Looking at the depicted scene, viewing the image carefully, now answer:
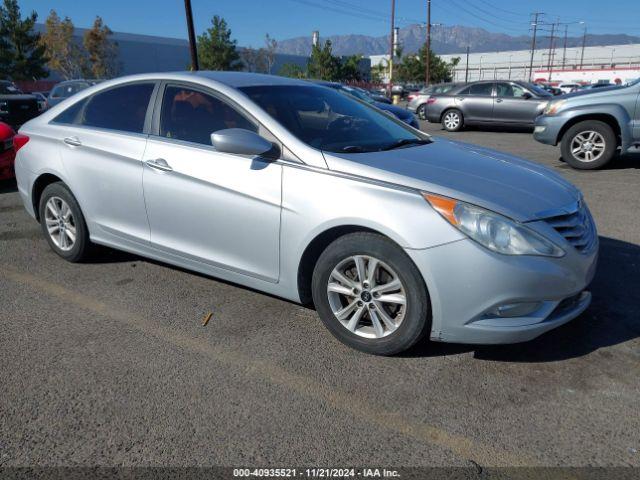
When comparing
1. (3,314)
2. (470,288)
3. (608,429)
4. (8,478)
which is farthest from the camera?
(3,314)

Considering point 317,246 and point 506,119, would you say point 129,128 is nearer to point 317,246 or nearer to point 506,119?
point 317,246

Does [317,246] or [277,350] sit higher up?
[317,246]

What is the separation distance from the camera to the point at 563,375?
2.98 metres

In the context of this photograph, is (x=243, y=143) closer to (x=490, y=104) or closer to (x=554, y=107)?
(x=554, y=107)

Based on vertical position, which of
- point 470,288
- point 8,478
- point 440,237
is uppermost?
point 440,237

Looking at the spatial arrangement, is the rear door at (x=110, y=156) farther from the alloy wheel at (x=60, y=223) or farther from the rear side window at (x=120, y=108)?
the alloy wheel at (x=60, y=223)

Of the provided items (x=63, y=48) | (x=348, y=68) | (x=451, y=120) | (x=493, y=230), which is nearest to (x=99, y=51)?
(x=63, y=48)

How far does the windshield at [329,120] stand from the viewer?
360 cm

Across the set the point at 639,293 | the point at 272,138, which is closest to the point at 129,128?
the point at 272,138

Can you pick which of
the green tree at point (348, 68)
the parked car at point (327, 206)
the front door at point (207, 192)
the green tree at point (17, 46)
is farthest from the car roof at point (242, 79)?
the green tree at point (348, 68)

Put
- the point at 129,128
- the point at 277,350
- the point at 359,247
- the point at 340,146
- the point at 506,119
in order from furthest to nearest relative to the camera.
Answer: the point at 506,119 → the point at 129,128 → the point at 340,146 → the point at 277,350 → the point at 359,247

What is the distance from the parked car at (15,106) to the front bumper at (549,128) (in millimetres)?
14665

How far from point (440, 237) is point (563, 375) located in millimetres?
1027

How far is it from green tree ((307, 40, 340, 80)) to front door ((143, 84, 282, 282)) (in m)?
60.5
